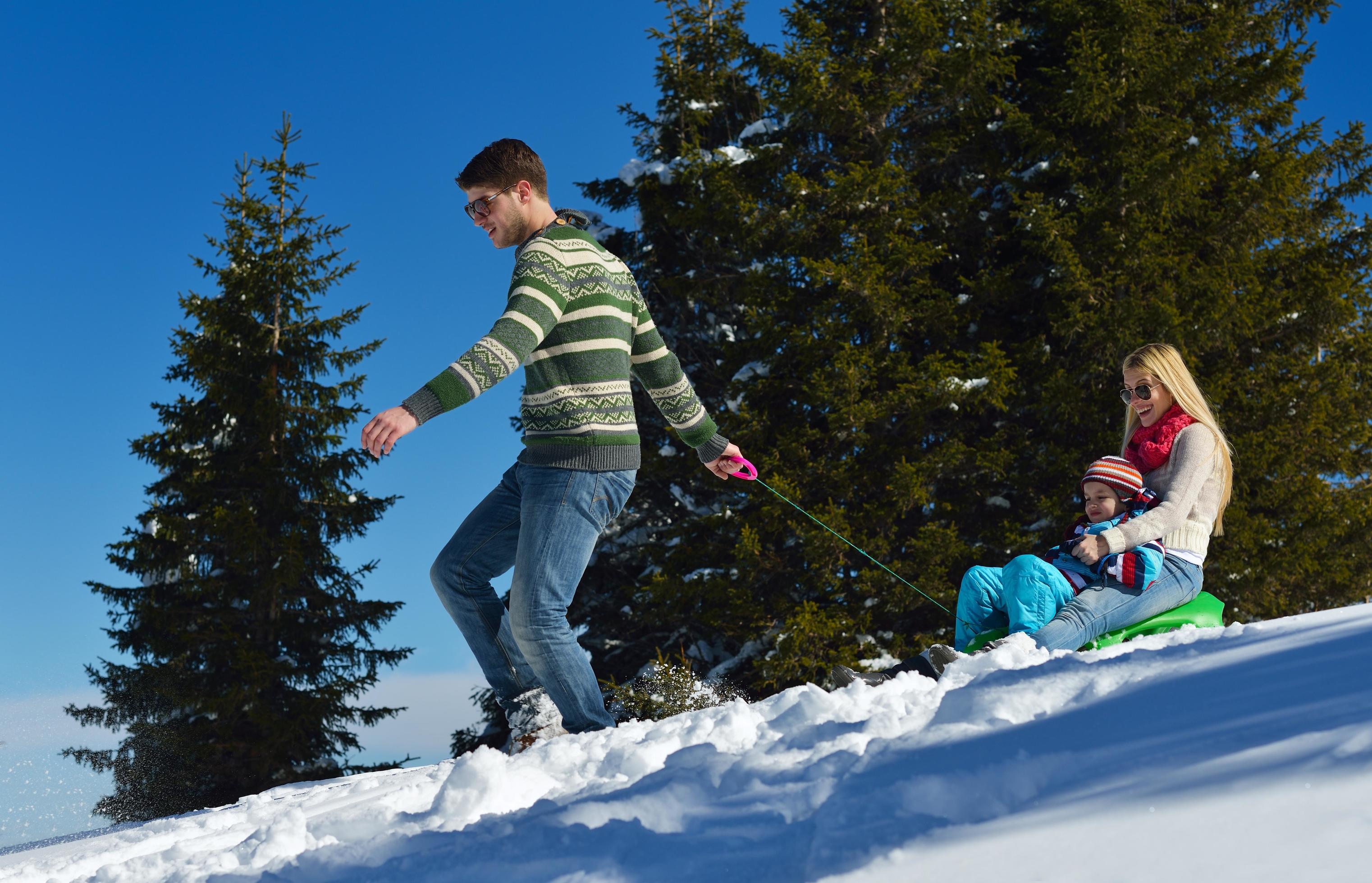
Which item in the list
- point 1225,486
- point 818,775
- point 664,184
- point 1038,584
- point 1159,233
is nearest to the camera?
point 818,775

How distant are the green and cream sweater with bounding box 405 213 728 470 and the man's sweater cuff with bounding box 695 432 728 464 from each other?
558 mm

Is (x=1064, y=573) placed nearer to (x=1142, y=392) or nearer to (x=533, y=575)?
(x=1142, y=392)

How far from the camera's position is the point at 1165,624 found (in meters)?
4.27

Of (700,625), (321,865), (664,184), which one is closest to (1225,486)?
(321,865)

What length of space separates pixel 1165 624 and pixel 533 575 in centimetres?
276

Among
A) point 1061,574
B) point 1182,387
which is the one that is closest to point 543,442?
point 1061,574

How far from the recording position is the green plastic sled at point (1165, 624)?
4.14 meters

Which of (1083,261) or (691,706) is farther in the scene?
(1083,261)

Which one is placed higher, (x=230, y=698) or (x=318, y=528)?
(x=318, y=528)

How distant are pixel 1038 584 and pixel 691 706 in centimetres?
426

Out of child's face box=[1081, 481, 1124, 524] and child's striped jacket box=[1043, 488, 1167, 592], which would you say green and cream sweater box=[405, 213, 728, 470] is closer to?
child's striped jacket box=[1043, 488, 1167, 592]

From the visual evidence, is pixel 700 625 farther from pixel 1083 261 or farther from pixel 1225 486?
pixel 1225 486

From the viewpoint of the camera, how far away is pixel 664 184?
42.0 ft

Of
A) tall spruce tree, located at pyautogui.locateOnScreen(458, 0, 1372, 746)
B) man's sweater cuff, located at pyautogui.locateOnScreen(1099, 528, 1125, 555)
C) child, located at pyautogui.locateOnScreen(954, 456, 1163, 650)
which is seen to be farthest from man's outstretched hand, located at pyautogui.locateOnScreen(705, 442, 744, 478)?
tall spruce tree, located at pyautogui.locateOnScreen(458, 0, 1372, 746)
